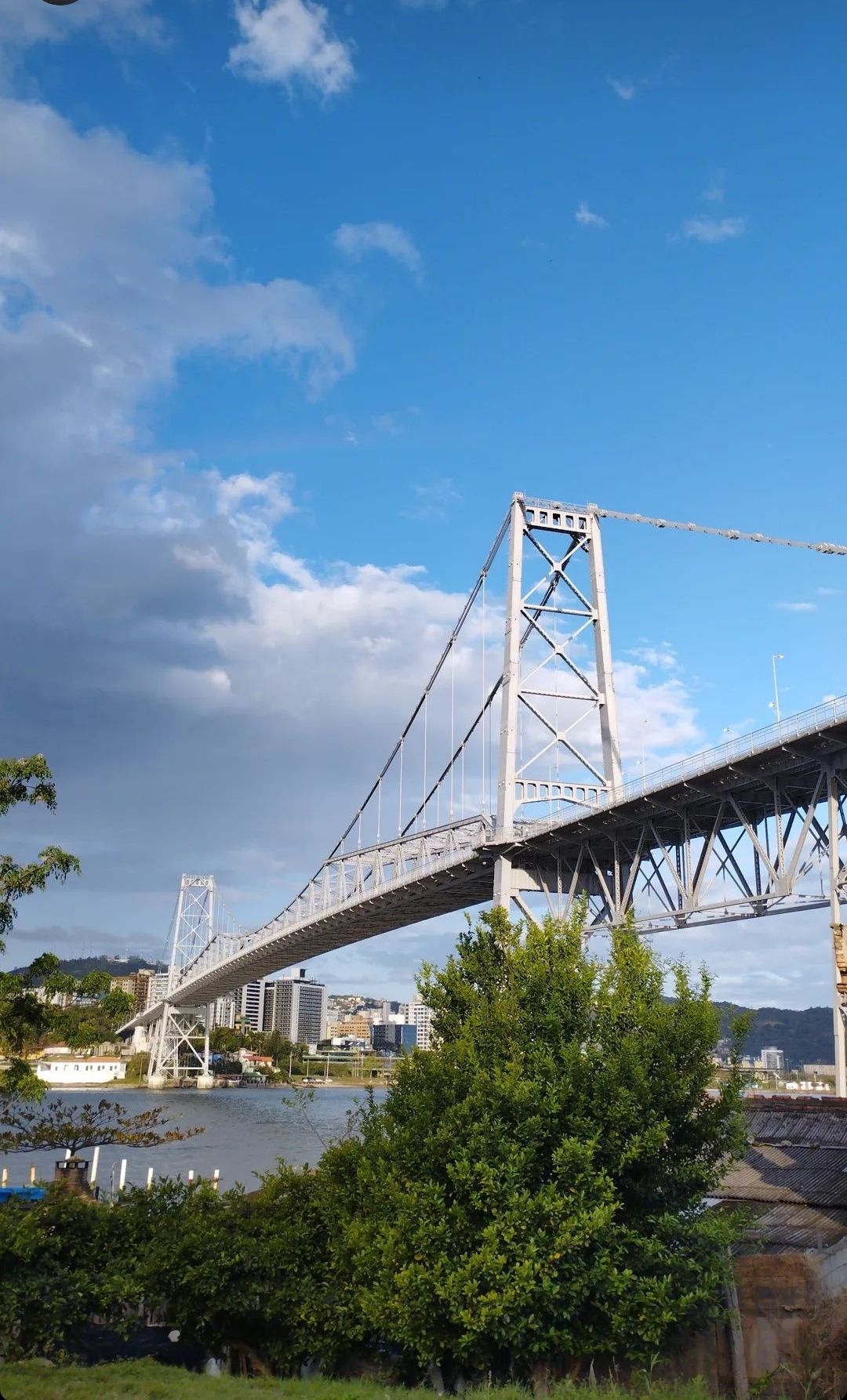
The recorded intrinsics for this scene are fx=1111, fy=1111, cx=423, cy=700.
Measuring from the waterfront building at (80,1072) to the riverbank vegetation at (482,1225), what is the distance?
103 m

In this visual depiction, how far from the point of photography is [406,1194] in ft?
43.5

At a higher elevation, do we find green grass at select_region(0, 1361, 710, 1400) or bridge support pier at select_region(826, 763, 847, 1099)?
bridge support pier at select_region(826, 763, 847, 1099)

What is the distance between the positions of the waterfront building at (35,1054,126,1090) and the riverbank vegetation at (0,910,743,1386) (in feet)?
340

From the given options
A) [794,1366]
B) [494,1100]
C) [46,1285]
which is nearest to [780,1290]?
[794,1366]

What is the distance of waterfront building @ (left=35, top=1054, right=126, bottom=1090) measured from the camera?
11344 centimetres

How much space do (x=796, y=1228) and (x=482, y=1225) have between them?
17.0 feet

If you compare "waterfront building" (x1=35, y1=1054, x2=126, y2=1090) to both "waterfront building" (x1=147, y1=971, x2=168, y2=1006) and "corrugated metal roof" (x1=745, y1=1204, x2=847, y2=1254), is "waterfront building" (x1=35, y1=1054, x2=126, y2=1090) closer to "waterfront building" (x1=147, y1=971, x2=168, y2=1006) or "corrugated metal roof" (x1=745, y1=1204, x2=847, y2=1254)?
"waterfront building" (x1=147, y1=971, x2=168, y2=1006)

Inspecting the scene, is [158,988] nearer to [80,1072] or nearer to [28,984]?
[80,1072]

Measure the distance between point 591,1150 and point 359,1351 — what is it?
13.8 feet

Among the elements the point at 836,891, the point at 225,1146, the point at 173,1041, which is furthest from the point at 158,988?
the point at 836,891

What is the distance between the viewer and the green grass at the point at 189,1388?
10.8 meters

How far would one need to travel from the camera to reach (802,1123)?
2041 cm

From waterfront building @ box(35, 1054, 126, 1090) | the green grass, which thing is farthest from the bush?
waterfront building @ box(35, 1054, 126, 1090)

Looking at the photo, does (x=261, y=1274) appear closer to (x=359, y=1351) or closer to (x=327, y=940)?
(x=359, y=1351)
